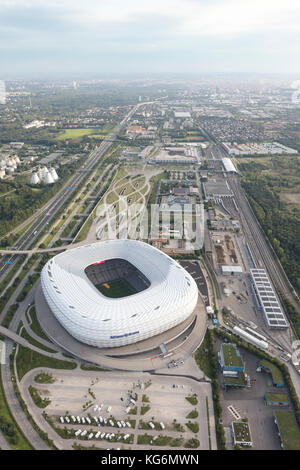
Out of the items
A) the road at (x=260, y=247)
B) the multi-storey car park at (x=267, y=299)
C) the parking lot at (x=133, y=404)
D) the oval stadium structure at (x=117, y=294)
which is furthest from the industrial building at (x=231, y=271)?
the parking lot at (x=133, y=404)

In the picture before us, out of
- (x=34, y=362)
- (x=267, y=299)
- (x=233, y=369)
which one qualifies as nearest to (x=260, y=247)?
(x=267, y=299)

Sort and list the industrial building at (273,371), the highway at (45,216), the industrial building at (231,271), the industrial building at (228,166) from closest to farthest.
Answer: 1. the industrial building at (273,371)
2. the industrial building at (231,271)
3. the highway at (45,216)
4. the industrial building at (228,166)

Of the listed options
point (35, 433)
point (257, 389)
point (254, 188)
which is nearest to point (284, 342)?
point (257, 389)

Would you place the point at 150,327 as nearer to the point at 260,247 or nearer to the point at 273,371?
the point at 273,371

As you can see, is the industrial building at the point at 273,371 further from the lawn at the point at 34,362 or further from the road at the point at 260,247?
the lawn at the point at 34,362

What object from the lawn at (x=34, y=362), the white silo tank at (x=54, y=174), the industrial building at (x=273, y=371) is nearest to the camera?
the industrial building at (x=273, y=371)

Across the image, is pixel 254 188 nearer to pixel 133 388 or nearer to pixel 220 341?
pixel 220 341

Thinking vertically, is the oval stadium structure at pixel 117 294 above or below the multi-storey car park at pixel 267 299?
above
